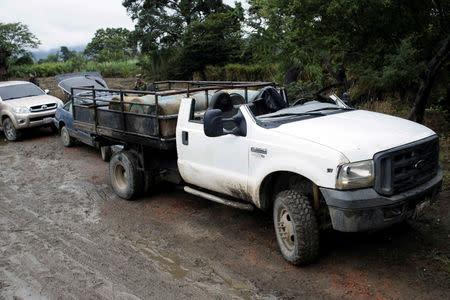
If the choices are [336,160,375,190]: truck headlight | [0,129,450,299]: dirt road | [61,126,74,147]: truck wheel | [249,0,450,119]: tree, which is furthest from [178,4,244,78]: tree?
[336,160,375,190]: truck headlight

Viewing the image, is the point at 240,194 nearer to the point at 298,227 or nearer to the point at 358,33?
the point at 298,227

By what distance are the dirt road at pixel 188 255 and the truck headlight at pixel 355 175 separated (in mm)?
1013

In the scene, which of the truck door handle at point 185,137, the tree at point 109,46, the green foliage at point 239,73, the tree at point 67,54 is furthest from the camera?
the tree at point 67,54

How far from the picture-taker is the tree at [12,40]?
25.6m

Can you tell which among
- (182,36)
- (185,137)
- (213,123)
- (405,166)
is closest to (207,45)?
(182,36)

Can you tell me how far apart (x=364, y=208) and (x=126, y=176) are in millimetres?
4284

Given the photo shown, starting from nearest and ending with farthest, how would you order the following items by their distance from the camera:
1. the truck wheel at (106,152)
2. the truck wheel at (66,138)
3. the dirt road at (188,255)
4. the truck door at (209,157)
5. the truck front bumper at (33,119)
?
the dirt road at (188,255) → the truck door at (209,157) → the truck wheel at (106,152) → the truck wheel at (66,138) → the truck front bumper at (33,119)

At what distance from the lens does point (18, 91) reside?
1409 cm

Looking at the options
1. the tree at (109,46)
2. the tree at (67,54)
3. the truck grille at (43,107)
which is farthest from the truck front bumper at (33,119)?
the tree at (67,54)

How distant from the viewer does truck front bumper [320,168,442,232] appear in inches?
155

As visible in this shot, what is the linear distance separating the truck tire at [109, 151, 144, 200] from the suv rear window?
8307 mm

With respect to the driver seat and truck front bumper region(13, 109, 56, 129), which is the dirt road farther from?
truck front bumper region(13, 109, 56, 129)

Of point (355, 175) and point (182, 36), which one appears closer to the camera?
point (355, 175)

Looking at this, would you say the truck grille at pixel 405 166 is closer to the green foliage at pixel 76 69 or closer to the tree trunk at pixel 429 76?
the tree trunk at pixel 429 76
